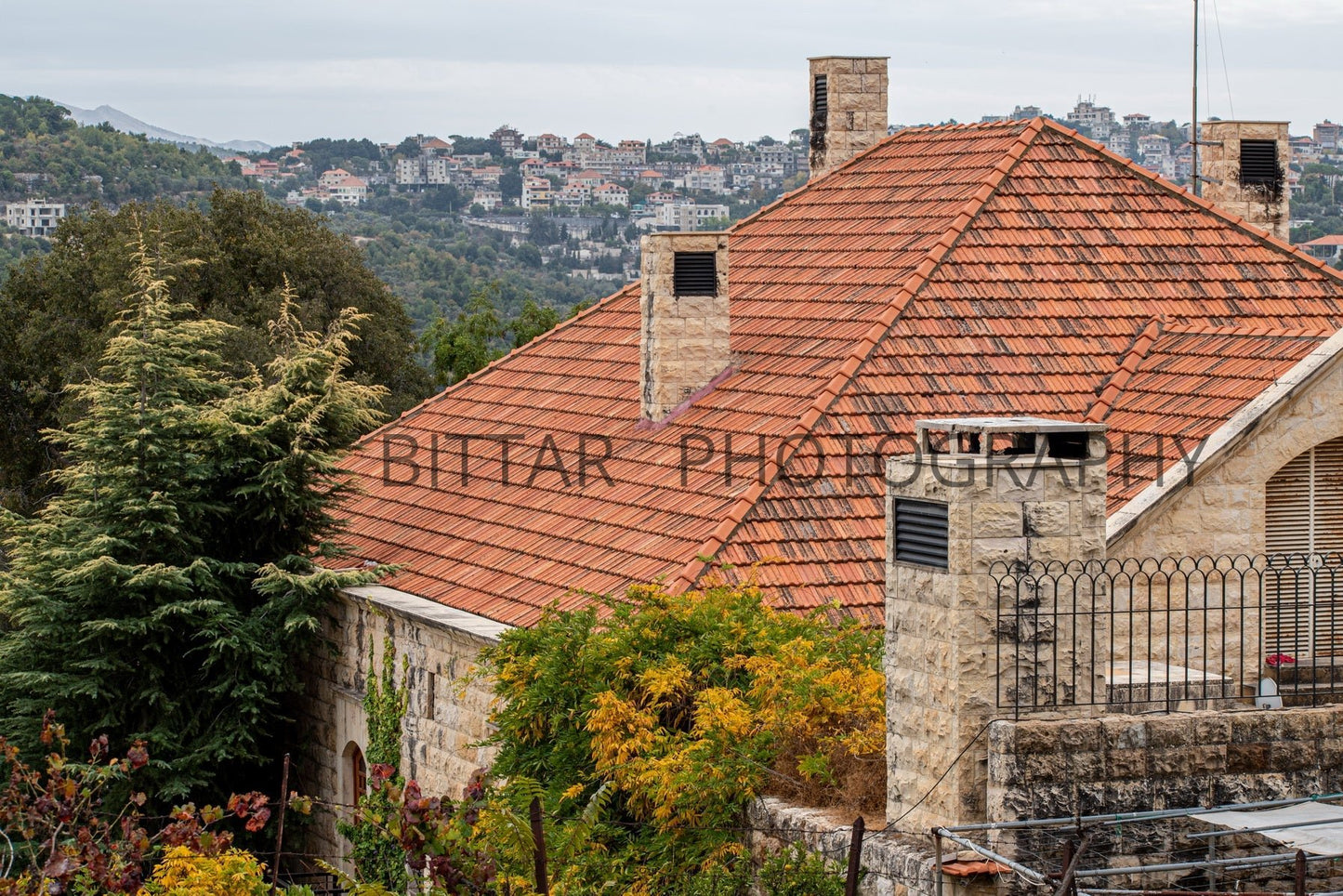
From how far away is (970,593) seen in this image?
11.0m

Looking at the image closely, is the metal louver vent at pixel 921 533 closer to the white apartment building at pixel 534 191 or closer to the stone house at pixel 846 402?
the stone house at pixel 846 402

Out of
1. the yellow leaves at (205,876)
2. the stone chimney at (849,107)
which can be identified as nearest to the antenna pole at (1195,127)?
the stone chimney at (849,107)

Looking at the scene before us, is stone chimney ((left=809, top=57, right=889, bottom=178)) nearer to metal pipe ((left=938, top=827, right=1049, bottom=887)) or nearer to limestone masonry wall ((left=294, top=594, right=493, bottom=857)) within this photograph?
limestone masonry wall ((left=294, top=594, right=493, bottom=857))

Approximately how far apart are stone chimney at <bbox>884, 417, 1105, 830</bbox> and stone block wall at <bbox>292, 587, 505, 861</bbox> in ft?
16.8

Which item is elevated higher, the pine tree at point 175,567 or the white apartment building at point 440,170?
the white apartment building at point 440,170

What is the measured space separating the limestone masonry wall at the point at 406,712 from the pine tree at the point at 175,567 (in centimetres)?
45

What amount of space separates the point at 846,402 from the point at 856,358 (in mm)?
605

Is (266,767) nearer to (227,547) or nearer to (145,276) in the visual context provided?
(227,547)

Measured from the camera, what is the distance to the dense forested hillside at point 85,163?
291ft

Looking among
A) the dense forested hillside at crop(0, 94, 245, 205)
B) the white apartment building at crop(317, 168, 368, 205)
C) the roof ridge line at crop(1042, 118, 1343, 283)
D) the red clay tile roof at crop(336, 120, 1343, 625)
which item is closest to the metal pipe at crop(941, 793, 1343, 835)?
the red clay tile roof at crop(336, 120, 1343, 625)

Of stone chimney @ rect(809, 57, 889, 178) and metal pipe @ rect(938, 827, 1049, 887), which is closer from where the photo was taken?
metal pipe @ rect(938, 827, 1049, 887)

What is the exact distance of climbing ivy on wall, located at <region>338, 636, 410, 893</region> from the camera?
61.2 feet

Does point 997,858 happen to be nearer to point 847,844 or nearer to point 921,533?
point 847,844

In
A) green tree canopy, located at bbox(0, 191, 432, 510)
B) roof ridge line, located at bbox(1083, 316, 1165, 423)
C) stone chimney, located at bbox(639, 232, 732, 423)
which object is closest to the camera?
roof ridge line, located at bbox(1083, 316, 1165, 423)
